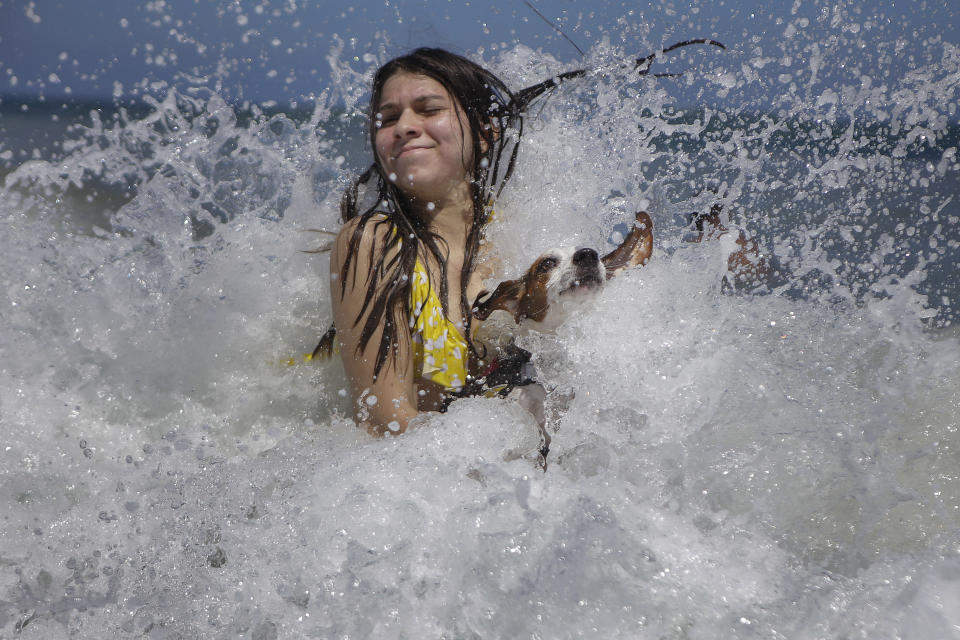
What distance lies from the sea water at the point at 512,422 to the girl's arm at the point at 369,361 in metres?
0.10

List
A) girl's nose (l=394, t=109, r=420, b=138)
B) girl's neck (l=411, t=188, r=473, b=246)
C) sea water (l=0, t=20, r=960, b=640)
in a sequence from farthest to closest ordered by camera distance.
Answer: girl's neck (l=411, t=188, r=473, b=246) → girl's nose (l=394, t=109, r=420, b=138) → sea water (l=0, t=20, r=960, b=640)

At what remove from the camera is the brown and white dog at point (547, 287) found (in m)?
2.12

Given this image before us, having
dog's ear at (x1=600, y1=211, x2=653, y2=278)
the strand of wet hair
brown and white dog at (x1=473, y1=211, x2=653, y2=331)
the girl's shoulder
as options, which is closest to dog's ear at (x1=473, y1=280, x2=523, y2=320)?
brown and white dog at (x1=473, y1=211, x2=653, y2=331)

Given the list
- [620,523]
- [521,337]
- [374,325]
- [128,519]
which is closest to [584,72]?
[521,337]

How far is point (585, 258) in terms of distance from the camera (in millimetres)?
2109

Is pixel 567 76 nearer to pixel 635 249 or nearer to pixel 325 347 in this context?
pixel 635 249

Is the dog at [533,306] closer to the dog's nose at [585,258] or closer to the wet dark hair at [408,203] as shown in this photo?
the dog's nose at [585,258]

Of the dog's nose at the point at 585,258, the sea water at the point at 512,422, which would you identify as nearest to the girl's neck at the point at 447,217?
the sea water at the point at 512,422

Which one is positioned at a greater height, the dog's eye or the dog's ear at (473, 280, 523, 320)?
the dog's eye

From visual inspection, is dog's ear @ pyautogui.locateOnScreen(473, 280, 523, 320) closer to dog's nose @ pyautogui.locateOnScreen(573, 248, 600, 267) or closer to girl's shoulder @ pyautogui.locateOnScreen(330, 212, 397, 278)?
dog's nose @ pyautogui.locateOnScreen(573, 248, 600, 267)

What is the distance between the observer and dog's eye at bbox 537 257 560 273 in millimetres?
2172

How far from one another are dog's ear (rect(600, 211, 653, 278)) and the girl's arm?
0.85m

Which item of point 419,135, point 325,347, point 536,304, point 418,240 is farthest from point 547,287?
point 325,347

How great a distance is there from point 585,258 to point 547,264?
13cm
